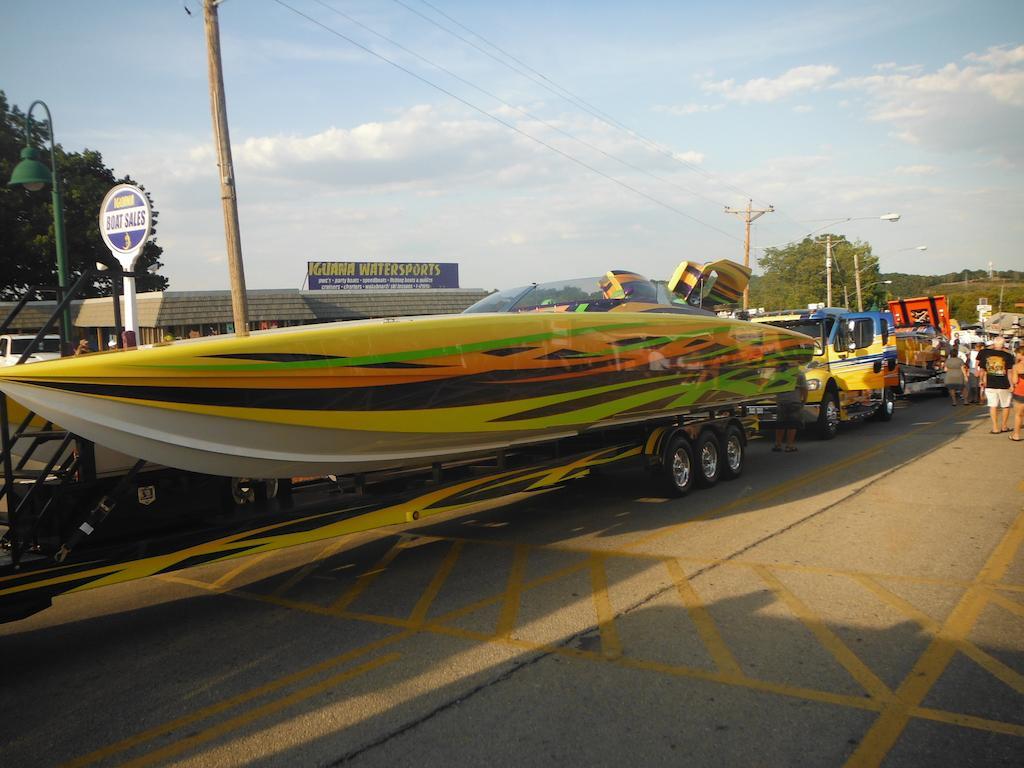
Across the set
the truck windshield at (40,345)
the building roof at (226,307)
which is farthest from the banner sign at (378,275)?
the truck windshield at (40,345)

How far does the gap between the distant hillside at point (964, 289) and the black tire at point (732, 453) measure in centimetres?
4138

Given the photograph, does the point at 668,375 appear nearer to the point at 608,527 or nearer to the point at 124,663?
the point at 608,527

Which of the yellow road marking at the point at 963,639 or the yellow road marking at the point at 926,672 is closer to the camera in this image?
the yellow road marking at the point at 926,672

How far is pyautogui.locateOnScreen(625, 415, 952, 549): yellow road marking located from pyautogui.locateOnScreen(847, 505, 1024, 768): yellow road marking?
2756 mm

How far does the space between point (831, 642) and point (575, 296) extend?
5.82 m

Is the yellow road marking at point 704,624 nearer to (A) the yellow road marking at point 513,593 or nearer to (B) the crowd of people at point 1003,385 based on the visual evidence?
(A) the yellow road marking at point 513,593

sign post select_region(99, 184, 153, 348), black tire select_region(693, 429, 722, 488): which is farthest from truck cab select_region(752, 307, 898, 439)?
sign post select_region(99, 184, 153, 348)

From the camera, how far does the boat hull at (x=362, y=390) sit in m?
4.99

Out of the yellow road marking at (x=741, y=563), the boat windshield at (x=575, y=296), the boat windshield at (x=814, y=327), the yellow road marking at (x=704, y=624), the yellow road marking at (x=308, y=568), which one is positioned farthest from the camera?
the boat windshield at (x=814, y=327)

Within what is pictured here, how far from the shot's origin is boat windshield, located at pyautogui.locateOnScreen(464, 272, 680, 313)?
9.34 meters

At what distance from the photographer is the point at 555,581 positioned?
634 centimetres

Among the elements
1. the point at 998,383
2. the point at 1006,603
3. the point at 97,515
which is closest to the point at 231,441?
the point at 97,515

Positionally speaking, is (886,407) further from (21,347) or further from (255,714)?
(21,347)

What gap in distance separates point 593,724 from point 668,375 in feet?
19.0
